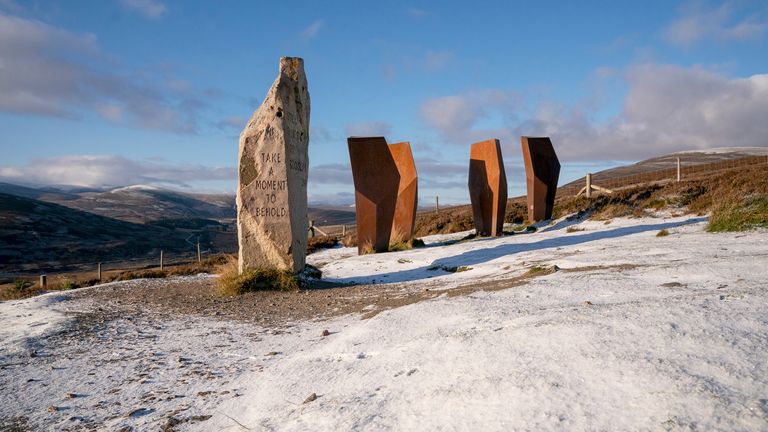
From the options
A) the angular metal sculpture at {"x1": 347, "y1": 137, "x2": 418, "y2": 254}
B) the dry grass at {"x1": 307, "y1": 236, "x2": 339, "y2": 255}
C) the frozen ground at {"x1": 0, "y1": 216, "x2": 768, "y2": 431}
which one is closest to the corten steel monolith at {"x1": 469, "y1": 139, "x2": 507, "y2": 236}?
the angular metal sculpture at {"x1": 347, "y1": 137, "x2": 418, "y2": 254}

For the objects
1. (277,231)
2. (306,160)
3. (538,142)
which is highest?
(538,142)

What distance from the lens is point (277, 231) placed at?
8.61m

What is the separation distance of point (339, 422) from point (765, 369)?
197 centimetres

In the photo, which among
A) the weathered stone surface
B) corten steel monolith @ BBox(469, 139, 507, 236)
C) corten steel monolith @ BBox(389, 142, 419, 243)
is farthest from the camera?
corten steel monolith @ BBox(469, 139, 507, 236)

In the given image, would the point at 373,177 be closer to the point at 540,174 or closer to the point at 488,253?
the point at 488,253

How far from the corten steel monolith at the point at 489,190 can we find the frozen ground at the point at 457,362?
31.6ft

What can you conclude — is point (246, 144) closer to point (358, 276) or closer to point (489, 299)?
point (358, 276)

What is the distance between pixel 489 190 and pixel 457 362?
1369 cm

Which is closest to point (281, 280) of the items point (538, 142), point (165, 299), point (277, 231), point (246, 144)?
point (277, 231)

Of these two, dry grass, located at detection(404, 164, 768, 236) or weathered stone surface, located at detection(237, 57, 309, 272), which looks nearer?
weathered stone surface, located at detection(237, 57, 309, 272)

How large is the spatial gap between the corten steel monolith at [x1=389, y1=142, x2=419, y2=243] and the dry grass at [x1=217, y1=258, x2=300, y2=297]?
24.8ft

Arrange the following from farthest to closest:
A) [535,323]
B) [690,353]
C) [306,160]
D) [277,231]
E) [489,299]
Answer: [306,160] < [277,231] < [489,299] < [535,323] < [690,353]

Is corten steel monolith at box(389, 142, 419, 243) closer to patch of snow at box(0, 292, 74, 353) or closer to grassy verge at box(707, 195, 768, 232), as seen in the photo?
grassy verge at box(707, 195, 768, 232)

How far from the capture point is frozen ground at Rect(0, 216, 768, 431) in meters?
2.32
